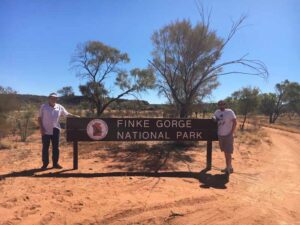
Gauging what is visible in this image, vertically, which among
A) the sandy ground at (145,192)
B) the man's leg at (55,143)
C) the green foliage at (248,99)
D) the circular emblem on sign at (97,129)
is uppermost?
the green foliage at (248,99)

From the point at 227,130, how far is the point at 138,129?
2.30m

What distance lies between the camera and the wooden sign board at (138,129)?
8.68 metres

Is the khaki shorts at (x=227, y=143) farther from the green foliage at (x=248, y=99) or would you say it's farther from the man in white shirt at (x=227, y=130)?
the green foliage at (x=248, y=99)

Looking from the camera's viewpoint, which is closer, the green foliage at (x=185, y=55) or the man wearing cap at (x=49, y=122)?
the man wearing cap at (x=49, y=122)

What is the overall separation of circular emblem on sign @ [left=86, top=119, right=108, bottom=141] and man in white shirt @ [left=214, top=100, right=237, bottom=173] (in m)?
2.94

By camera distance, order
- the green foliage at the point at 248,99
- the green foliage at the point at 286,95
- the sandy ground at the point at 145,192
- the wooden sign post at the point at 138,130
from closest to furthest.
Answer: the sandy ground at the point at 145,192 < the wooden sign post at the point at 138,130 < the green foliage at the point at 248,99 < the green foliage at the point at 286,95

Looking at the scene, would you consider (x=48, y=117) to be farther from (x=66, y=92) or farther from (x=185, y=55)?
(x=66, y=92)

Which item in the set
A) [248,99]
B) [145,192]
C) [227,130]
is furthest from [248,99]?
[145,192]

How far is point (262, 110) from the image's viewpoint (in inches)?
2194

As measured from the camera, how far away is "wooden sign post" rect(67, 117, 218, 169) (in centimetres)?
866

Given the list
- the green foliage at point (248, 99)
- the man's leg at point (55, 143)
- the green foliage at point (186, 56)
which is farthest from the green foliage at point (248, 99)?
the man's leg at point (55, 143)

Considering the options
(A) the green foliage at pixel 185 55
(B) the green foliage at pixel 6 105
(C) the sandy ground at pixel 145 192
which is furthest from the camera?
(B) the green foliage at pixel 6 105

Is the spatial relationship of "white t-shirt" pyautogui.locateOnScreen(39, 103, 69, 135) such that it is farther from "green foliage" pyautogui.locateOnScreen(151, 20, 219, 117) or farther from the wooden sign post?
"green foliage" pyautogui.locateOnScreen(151, 20, 219, 117)

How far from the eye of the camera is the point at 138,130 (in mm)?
9070
